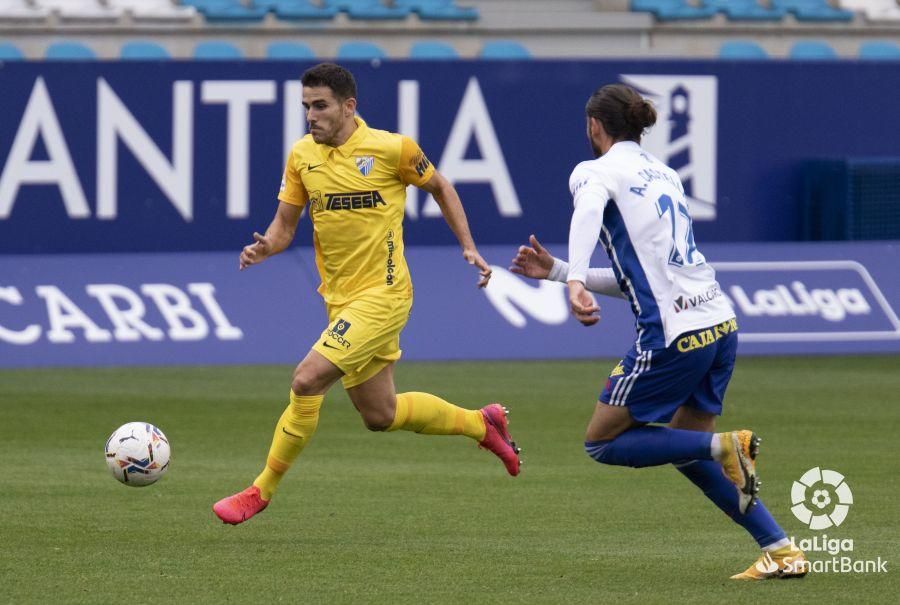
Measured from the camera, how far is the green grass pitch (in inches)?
272

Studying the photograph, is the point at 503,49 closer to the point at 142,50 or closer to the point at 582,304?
the point at 142,50

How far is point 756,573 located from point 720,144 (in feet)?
35.9

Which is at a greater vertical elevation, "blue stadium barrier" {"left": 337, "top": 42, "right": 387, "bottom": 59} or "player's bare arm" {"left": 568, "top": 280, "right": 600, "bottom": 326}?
"player's bare arm" {"left": 568, "top": 280, "right": 600, "bottom": 326}

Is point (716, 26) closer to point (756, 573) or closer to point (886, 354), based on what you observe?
point (886, 354)

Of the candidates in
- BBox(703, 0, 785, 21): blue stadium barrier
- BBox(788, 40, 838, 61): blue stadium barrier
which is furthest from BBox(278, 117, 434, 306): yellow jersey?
BBox(788, 40, 838, 61): blue stadium barrier

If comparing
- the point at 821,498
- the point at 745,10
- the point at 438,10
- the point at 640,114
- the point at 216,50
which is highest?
the point at 640,114

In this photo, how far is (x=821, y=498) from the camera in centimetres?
902

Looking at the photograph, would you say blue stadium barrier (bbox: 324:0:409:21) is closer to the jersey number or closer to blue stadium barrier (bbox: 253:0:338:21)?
blue stadium barrier (bbox: 253:0:338:21)

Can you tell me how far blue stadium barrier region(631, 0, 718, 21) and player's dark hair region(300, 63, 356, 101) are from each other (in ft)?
47.3

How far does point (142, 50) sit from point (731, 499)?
14253 millimetres

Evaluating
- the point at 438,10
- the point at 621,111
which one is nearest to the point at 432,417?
the point at 621,111

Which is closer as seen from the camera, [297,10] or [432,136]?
[432,136]

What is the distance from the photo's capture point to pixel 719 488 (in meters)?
6.99

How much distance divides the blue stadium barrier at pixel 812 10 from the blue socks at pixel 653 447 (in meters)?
17.2
